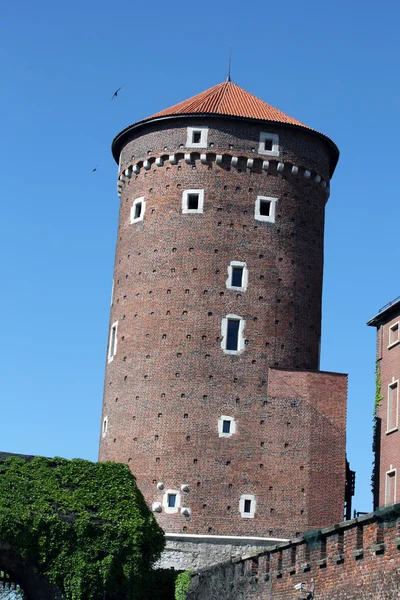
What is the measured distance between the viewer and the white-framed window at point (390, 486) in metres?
40.6

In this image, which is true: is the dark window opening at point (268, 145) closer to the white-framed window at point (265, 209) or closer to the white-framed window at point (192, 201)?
the white-framed window at point (265, 209)

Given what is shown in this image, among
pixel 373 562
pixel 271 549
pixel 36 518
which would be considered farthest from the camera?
pixel 36 518

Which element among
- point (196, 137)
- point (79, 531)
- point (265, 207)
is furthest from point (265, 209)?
point (79, 531)

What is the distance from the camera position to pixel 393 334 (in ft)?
139

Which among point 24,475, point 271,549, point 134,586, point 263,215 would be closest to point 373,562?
point 271,549

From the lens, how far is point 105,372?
1852 inches

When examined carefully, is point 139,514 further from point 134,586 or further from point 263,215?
point 263,215

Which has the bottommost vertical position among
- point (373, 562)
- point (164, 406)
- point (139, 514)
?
point (373, 562)

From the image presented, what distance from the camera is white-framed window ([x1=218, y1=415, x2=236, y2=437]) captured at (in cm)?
4297

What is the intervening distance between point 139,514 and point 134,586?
2287 mm

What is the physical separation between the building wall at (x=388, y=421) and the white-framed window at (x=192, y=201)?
8.24 metres

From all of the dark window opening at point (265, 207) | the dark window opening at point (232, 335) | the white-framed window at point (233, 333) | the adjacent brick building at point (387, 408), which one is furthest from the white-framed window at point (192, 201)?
the adjacent brick building at point (387, 408)

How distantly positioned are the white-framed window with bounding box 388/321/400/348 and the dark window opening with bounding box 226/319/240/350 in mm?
5585

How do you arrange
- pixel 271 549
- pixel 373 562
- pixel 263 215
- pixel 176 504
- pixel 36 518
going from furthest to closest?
pixel 263 215, pixel 176 504, pixel 36 518, pixel 271 549, pixel 373 562
